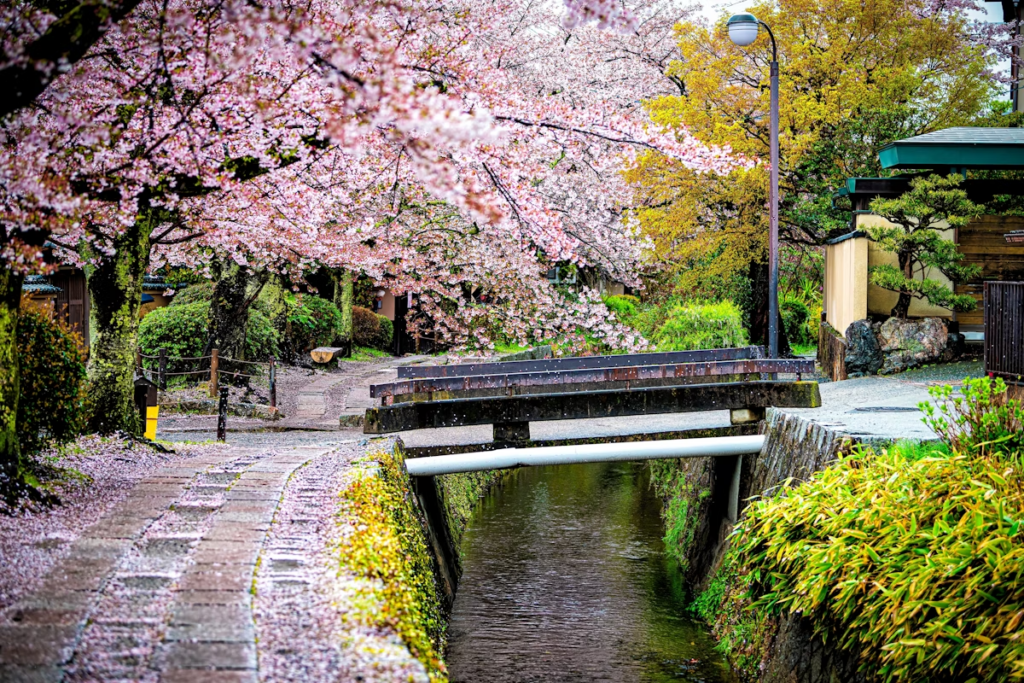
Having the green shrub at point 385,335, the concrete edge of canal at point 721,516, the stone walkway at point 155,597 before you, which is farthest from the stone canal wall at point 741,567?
the green shrub at point 385,335

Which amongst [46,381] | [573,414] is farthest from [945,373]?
[46,381]

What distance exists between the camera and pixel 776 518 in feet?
28.7

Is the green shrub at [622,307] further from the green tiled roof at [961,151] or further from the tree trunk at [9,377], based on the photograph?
the tree trunk at [9,377]

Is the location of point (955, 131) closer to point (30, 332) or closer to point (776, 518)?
point (776, 518)

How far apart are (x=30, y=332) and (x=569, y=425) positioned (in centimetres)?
903

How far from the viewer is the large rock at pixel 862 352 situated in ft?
57.8

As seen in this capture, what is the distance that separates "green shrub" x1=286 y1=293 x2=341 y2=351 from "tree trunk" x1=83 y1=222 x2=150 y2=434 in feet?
57.2

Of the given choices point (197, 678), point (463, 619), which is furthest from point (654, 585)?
point (197, 678)

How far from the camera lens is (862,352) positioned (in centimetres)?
1772

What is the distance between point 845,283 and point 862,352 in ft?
8.50

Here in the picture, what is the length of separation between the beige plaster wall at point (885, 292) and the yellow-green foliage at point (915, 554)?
401 inches

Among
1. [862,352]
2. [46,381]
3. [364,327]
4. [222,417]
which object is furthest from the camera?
[364,327]

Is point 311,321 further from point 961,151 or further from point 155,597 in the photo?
point 155,597

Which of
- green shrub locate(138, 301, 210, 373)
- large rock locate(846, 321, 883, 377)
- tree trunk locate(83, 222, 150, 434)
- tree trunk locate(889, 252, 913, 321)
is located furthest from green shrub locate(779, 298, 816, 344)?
tree trunk locate(83, 222, 150, 434)
